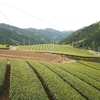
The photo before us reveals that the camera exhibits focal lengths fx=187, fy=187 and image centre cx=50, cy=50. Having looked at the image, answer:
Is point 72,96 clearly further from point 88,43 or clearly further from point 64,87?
point 88,43

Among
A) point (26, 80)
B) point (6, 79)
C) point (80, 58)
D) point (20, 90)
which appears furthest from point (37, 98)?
point (80, 58)

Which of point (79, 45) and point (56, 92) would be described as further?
point (79, 45)

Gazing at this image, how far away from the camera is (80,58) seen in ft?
198

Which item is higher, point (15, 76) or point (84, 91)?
point (15, 76)

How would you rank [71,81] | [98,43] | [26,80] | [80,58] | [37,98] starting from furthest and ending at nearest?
[98,43] < [80,58] < [71,81] < [26,80] < [37,98]

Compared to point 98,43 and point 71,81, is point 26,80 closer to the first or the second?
point 71,81

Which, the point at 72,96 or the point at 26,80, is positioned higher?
the point at 26,80

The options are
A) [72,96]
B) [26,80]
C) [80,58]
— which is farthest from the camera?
[80,58]

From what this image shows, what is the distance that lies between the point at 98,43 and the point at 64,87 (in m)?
175

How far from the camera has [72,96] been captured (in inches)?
659

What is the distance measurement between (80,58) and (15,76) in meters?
43.5

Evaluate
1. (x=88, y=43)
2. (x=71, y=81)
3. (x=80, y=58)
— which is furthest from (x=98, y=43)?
(x=71, y=81)

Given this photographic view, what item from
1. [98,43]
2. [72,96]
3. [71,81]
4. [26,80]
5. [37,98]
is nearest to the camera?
[37,98]

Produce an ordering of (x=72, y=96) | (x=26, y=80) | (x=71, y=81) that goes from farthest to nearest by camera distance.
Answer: (x=71, y=81) → (x=26, y=80) → (x=72, y=96)
